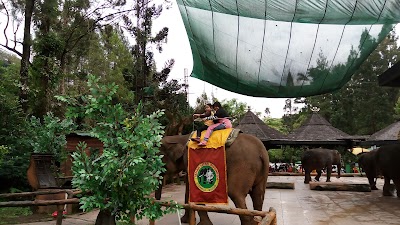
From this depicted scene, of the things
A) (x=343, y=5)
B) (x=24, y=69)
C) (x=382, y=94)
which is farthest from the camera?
(x=382, y=94)

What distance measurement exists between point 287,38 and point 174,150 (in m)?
3.25

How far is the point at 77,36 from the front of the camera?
635 inches

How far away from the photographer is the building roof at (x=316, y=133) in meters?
16.1

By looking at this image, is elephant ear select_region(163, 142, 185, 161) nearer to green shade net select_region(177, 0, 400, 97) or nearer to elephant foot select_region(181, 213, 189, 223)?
elephant foot select_region(181, 213, 189, 223)

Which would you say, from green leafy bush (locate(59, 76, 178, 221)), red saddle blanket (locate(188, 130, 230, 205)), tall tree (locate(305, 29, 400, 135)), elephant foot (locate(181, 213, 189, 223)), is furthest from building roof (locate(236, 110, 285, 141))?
tall tree (locate(305, 29, 400, 135))

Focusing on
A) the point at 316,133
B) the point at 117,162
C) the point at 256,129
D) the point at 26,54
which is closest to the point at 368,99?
the point at 316,133

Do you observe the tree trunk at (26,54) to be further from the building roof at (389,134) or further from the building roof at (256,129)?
the building roof at (389,134)

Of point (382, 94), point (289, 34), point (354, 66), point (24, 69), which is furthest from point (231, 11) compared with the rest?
point (382, 94)

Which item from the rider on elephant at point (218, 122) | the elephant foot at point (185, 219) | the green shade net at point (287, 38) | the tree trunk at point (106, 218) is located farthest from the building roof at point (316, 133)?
the tree trunk at point (106, 218)

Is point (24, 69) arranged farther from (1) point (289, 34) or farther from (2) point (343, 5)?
(2) point (343, 5)

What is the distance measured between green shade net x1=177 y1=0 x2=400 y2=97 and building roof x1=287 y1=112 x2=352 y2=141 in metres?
7.79

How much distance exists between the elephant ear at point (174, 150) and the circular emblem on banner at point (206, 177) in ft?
2.88

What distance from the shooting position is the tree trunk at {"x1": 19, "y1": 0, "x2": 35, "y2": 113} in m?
11.8

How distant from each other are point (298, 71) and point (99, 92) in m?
5.01
